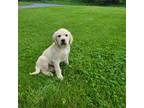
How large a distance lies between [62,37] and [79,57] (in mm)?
314

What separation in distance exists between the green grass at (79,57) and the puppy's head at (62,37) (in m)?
0.12

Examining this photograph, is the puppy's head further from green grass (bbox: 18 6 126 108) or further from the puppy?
green grass (bbox: 18 6 126 108)

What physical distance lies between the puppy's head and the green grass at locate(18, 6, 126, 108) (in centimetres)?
12

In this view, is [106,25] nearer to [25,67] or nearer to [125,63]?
[125,63]

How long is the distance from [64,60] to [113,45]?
45 cm

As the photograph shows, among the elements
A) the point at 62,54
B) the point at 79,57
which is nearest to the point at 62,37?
the point at 62,54

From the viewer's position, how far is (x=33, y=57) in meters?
3.56

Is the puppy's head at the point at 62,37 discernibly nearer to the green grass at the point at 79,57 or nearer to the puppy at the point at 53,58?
the puppy at the point at 53,58

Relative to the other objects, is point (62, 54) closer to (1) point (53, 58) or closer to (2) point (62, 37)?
(1) point (53, 58)

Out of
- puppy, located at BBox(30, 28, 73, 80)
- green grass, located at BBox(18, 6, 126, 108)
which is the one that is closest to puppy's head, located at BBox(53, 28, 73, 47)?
puppy, located at BBox(30, 28, 73, 80)

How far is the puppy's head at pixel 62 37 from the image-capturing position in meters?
3.39

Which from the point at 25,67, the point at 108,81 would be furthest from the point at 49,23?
the point at 108,81

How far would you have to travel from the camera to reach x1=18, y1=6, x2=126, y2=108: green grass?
11.2 ft

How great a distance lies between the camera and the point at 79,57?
11.8ft
